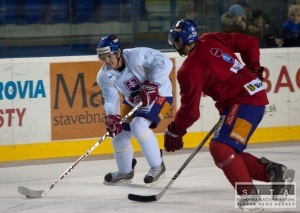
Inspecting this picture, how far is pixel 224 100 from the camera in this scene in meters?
6.42

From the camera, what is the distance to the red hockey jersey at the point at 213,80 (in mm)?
6215

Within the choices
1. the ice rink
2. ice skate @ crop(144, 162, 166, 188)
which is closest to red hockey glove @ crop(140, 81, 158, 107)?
ice skate @ crop(144, 162, 166, 188)

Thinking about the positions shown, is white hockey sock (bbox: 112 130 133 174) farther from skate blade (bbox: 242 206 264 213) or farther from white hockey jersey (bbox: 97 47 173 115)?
skate blade (bbox: 242 206 264 213)

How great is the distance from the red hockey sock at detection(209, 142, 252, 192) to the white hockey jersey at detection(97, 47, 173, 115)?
1442mm

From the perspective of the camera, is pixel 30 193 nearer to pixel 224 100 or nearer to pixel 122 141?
A: pixel 122 141

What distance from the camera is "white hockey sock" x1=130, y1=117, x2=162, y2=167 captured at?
7.61 metres

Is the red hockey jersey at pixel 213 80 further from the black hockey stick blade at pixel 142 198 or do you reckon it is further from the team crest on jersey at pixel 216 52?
the black hockey stick blade at pixel 142 198

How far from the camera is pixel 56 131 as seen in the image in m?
9.32

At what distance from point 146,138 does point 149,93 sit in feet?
1.12

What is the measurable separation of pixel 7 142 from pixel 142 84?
1938mm

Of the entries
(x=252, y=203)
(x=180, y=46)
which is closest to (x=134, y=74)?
(x=180, y=46)

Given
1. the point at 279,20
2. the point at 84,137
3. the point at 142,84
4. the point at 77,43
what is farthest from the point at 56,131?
the point at 279,20

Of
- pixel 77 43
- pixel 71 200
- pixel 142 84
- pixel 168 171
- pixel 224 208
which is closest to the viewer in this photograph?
pixel 224 208

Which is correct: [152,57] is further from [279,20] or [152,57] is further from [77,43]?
[279,20]
